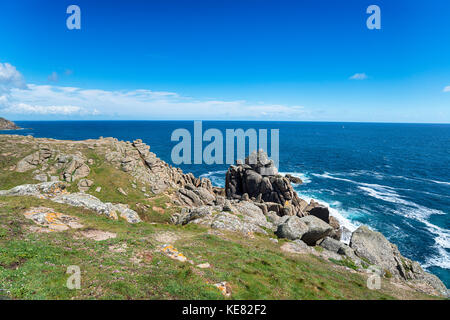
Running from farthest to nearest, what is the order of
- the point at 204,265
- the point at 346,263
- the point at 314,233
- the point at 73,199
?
the point at 314,233, the point at 73,199, the point at 346,263, the point at 204,265

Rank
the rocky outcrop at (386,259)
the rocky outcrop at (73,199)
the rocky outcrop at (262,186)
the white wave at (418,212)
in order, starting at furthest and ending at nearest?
1. the rocky outcrop at (262,186)
2. the white wave at (418,212)
3. the rocky outcrop at (386,259)
4. the rocky outcrop at (73,199)

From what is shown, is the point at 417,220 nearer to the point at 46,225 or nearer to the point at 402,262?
the point at 402,262

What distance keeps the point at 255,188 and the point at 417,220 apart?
44.6 metres

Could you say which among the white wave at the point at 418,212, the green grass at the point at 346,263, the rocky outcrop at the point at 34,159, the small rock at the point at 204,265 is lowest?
the white wave at the point at 418,212

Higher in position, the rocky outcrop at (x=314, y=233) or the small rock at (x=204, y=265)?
the small rock at (x=204, y=265)

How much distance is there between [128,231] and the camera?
25.0 metres

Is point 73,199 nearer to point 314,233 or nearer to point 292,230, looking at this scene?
point 292,230

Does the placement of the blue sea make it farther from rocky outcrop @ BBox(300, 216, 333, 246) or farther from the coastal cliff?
rocky outcrop @ BBox(300, 216, 333, 246)

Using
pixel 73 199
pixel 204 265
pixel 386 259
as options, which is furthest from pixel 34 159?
pixel 386 259

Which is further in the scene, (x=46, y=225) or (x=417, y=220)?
(x=417, y=220)

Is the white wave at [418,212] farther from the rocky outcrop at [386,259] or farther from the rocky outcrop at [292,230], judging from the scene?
the rocky outcrop at [292,230]

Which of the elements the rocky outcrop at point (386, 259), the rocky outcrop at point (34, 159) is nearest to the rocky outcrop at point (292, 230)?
the rocky outcrop at point (386, 259)

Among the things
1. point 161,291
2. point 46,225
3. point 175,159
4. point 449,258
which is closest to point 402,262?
point 449,258
